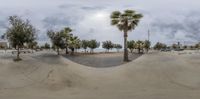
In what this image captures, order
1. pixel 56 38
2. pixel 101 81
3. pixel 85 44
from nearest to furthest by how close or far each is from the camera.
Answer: pixel 101 81 → pixel 56 38 → pixel 85 44

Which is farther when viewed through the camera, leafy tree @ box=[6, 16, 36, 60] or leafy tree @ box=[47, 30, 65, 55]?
leafy tree @ box=[47, 30, 65, 55]

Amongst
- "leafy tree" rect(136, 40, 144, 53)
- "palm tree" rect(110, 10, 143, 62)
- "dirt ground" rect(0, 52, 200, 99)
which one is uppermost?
"palm tree" rect(110, 10, 143, 62)

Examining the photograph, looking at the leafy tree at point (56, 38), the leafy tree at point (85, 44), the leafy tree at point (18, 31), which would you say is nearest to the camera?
the leafy tree at point (18, 31)

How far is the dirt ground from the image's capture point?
19.7 metres

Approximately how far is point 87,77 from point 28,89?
3984mm

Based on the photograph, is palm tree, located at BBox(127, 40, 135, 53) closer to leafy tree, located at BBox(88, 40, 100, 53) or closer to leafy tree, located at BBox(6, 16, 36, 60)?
leafy tree, located at BBox(88, 40, 100, 53)

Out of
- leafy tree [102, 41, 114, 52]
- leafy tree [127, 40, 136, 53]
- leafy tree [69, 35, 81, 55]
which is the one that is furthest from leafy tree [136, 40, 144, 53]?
leafy tree [69, 35, 81, 55]

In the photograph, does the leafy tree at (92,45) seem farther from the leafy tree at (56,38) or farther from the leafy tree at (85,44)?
the leafy tree at (56,38)

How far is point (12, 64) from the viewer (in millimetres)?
24516

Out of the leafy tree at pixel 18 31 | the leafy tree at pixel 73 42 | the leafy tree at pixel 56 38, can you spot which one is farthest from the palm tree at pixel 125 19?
the leafy tree at pixel 73 42

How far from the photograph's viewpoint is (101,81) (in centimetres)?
2216

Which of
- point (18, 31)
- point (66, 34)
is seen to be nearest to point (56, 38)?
point (66, 34)

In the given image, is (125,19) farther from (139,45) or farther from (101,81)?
(139,45)

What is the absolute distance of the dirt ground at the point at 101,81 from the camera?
1969 cm
